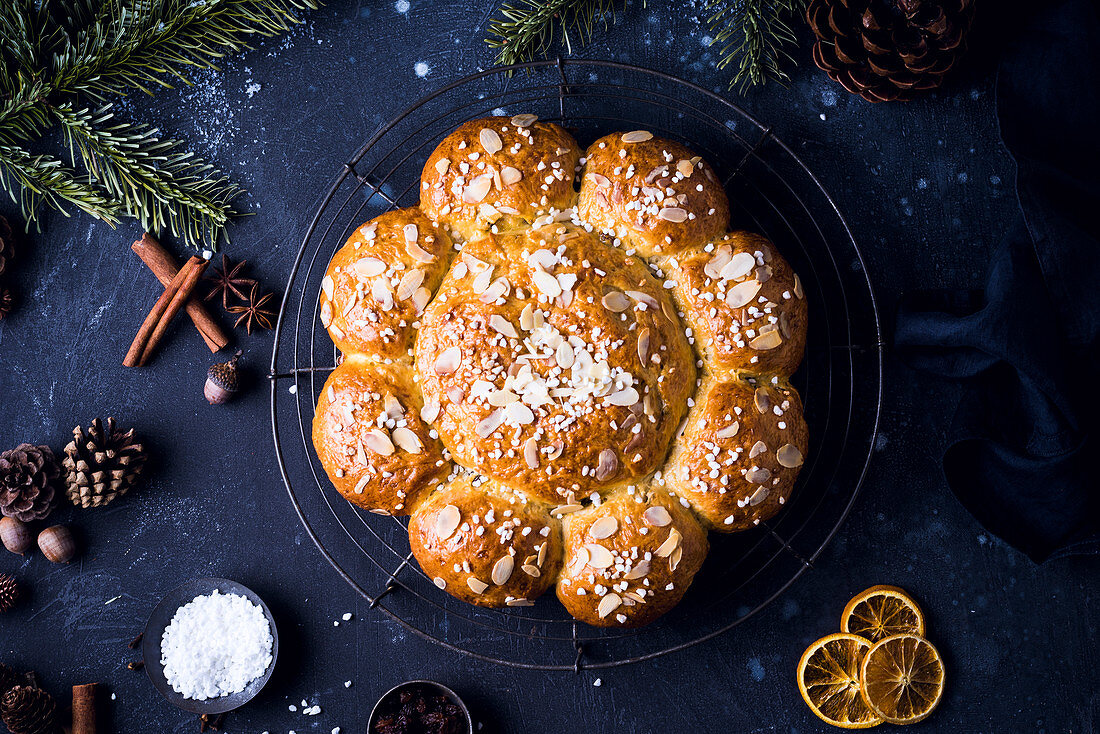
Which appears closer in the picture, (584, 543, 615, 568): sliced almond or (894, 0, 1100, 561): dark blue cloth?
(584, 543, 615, 568): sliced almond

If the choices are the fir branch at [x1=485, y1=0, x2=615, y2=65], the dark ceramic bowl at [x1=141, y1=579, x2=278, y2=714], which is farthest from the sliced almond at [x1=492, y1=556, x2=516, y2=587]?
the fir branch at [x1=485, y1=0, x2=615, y2=65]

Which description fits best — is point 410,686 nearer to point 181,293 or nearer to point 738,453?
point 738,453

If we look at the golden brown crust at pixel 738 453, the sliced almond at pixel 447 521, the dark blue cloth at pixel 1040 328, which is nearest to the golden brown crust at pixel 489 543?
the sliced almond at pixel 447 521

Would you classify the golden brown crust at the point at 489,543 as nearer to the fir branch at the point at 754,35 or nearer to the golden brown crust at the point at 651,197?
the golden brown crust at the point at 651,197

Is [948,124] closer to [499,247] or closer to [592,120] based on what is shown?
[592,120]

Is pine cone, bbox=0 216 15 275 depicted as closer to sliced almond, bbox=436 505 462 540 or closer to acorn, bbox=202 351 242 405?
acorn, bbox=202 351 242 405

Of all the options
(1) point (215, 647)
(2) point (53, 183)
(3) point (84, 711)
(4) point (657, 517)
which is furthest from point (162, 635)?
(4) point (657, 517)
